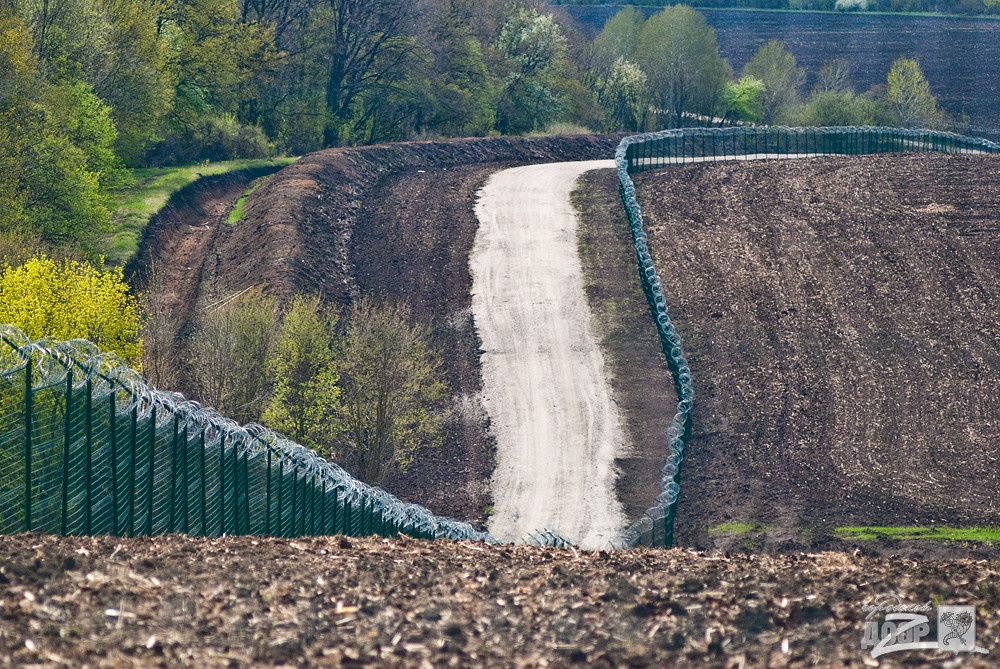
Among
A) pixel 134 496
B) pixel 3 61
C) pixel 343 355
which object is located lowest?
pixel 343 355

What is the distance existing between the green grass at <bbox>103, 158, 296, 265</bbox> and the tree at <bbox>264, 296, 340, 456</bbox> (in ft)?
45.0

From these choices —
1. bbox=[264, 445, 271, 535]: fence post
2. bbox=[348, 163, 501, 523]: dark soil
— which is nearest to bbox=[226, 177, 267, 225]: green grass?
bbox=[348, 163, 501, 523]: dark soil

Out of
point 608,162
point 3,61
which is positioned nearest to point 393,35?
point 608,162

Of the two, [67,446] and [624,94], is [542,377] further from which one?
[624,94]

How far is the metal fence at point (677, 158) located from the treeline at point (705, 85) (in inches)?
827

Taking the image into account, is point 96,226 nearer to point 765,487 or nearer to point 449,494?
point 449,494

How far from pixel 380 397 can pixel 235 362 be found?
345cm

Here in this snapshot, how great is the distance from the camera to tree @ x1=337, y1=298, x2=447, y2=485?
97.3 ft

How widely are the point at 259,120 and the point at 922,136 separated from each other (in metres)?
36.8

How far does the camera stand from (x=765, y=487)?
29.1 m

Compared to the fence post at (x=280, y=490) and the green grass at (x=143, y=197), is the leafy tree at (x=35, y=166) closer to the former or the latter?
the green grass at (x=143, y=197)

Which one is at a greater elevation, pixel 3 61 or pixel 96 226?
pixel 3 61

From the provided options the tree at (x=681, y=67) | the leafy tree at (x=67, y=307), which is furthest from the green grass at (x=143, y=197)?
the tree at (x=681, y=67)

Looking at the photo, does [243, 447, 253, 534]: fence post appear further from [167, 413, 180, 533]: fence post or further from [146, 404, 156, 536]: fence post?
[146, 404, 156, 536]: fence post
